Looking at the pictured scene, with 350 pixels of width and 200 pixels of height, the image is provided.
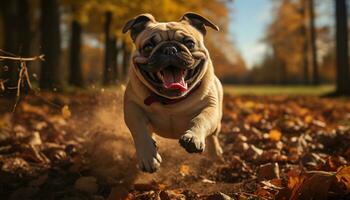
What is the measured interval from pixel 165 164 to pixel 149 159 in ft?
3.92

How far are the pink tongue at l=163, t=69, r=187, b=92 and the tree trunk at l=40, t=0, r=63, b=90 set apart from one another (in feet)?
29.8

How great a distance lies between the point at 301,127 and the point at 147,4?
38.1 ft

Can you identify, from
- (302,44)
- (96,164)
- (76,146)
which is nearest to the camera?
(96,164)

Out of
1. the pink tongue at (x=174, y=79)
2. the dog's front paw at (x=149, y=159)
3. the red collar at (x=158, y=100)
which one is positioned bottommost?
the dog's front paw at (x=149, y=159)

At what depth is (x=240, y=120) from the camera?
696 cm

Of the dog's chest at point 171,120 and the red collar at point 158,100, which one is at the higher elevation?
the red collar at point 158,100

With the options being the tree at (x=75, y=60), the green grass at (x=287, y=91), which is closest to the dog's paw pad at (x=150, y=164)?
the green grass at (x=287, y=91)

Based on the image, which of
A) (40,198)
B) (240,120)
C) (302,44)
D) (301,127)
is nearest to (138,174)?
(40,198)

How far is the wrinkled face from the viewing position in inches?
128

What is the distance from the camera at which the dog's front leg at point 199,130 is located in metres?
2.84

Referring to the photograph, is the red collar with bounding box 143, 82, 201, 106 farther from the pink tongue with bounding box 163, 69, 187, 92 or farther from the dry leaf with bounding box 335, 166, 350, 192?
the dry leaf with bounding box 335, 166, 350, 192

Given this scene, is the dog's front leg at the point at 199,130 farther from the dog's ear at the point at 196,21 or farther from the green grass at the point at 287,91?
the green grass at the point at 287,91

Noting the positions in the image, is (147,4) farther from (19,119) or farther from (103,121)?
(103,121)

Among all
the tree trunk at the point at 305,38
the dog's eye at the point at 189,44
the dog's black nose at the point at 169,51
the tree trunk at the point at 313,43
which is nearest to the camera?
the dog's black nose at the point at 169,51
